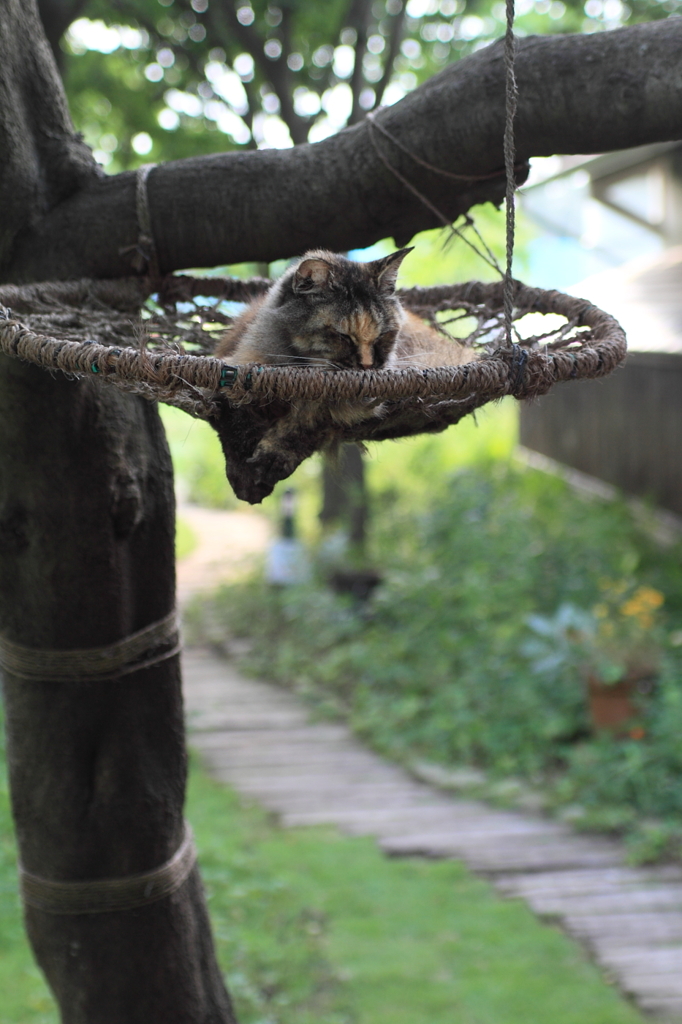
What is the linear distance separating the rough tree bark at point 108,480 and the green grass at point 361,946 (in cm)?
139

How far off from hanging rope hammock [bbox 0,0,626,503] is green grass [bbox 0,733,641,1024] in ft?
8.36

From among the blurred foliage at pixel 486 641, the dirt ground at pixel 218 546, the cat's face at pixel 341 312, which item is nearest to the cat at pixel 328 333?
the cat's face at pixel 341 312

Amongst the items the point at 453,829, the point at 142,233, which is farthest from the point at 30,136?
the point at 453,829

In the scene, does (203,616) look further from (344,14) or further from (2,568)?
(2,568)

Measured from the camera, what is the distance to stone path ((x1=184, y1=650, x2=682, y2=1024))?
3928mm

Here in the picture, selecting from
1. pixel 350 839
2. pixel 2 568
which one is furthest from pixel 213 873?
pixel 2 568

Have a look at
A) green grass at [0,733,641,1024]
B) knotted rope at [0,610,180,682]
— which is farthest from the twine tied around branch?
green grass at [0,733,641,1024]

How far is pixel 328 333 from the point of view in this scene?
1.98 metres

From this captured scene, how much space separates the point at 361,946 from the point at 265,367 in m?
3.19

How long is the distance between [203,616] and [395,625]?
2248 millimetres

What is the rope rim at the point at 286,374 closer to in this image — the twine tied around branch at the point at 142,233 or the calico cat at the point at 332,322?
the calico cat at the point at 332,322

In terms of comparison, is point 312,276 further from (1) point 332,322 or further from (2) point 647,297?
(2) point 647,297

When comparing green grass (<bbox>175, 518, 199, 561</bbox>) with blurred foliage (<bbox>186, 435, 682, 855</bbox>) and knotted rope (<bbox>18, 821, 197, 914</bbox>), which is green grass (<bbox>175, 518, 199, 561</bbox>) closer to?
blurred foliage (<bbox>186, 435, 682, 855</bbox>)

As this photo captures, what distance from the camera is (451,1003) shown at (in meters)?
3.58
